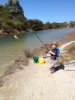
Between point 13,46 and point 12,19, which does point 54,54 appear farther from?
point 12,19

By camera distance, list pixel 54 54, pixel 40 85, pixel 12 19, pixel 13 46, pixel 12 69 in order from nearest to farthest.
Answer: pixel 40 85 → pixel 54 54 → pixel 12 69 → pixel 13 46 → pixel 12 19

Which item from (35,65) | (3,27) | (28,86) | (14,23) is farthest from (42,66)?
(14,23)

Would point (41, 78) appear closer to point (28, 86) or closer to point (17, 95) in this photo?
point (28, 86)

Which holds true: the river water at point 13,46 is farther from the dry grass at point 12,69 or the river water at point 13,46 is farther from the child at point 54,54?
the child at point 54,54

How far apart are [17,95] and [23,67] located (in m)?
4.07

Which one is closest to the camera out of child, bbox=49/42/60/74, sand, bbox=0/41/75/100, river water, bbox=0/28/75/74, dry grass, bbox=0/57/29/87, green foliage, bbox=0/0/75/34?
sand, bbox=0/41/75/100

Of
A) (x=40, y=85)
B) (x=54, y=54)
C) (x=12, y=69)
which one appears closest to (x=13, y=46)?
(x=12, y=69)

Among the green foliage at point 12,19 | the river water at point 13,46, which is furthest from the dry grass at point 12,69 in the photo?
the green foliage at point 12,19

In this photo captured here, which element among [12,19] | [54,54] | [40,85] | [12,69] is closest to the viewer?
[40,85]

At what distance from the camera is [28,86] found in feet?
30.7

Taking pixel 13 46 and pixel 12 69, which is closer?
pixel 12 69

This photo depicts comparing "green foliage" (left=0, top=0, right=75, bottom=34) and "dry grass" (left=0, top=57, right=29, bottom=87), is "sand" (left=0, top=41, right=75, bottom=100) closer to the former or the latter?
"dry grass" (left=0, top=57, right=29, bottom=87)

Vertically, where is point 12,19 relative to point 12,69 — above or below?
above

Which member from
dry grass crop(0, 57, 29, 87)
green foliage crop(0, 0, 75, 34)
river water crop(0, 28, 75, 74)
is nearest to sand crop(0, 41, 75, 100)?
dry grass crop(0, 57, 29, 87)
